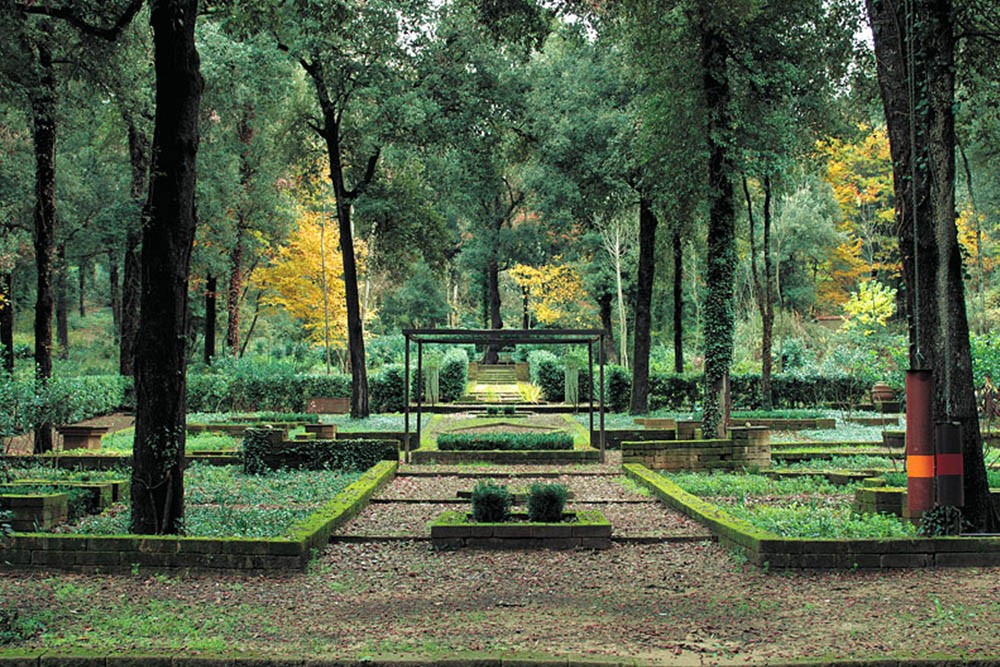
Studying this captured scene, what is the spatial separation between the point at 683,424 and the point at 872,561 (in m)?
8.60

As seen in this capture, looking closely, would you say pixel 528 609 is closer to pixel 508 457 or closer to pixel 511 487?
pixel 511 487

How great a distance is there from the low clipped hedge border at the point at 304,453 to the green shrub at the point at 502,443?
2.06 m

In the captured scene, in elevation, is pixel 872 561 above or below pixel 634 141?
Answer: below

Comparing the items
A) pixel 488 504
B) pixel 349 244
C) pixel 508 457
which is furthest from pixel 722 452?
pixel 349 244

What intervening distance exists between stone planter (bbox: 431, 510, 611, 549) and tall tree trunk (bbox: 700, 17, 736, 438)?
23.4 ft

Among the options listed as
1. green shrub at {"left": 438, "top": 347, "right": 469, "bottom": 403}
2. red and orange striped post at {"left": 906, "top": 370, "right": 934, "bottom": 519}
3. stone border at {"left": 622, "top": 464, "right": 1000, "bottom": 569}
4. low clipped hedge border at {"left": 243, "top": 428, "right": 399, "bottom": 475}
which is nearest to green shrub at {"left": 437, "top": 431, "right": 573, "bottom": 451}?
low clipped hedge border at {"left": 243, "top": 428, "right": 399, "bottom": 475}

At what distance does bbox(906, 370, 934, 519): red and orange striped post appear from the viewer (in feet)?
23.5

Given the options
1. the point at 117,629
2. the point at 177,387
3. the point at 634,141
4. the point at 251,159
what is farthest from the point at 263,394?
the point at 117,629

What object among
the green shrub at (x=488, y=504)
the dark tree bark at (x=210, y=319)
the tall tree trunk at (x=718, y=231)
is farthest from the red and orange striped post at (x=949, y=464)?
the dark tree bark at (x=210, y=319)

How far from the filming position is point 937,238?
776 cm

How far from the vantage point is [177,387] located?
27.3 feet

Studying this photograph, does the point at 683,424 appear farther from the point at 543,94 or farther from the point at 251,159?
the point at 251,159

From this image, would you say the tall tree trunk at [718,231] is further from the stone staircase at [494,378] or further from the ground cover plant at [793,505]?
the stone staircase at [494,378]

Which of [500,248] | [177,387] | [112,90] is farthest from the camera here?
[500,248]
